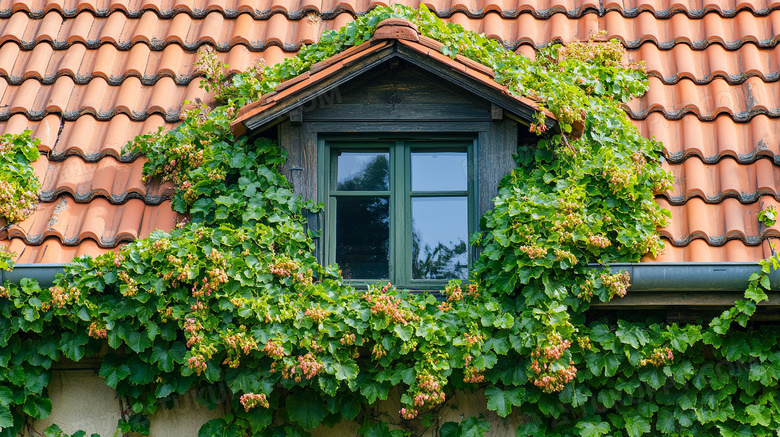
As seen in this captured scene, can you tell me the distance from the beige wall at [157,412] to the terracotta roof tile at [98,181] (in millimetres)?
1104

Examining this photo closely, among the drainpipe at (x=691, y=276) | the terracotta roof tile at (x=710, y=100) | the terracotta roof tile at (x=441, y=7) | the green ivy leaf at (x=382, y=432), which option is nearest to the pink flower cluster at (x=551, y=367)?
the drainpipe at (x=691, y=276)

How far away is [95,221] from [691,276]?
3.48m

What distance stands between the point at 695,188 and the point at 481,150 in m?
1.30

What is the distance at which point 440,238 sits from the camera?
16.5 feet

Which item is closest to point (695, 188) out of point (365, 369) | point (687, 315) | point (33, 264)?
point (687, 315)

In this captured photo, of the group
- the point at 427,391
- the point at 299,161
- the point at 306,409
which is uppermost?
the point at 299,161

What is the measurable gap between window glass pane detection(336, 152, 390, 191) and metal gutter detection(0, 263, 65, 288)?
5.65ft

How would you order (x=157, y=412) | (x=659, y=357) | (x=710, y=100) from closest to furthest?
(x=659, y=357) → (x=157, y=412) → (x=710, y=100)

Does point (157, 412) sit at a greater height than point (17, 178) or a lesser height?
lesser

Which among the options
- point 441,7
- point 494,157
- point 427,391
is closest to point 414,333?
point 427,391

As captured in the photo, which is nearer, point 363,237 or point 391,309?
point 391,309

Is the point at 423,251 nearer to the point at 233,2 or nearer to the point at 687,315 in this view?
the point at 687,315

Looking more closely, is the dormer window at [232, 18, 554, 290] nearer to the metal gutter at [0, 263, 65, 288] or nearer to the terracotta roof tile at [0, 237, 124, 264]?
the terracotta roof tile at [0, 237, 124, 264]

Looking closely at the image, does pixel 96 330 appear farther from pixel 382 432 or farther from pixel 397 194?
pixel 397 194
